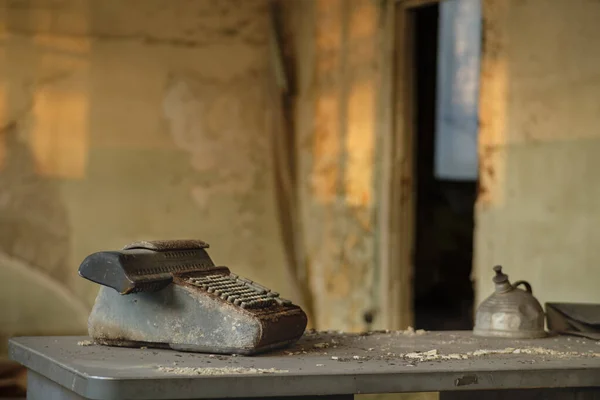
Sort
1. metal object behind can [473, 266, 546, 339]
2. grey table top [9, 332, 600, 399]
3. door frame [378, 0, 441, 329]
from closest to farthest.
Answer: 1. grey table top [9, 332, 600, 399]
2. metal object behind can [473, 266, 546, 339]
3. door frame [378, 0, 441, 329]

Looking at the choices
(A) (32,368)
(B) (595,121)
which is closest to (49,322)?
(A) (32,368)

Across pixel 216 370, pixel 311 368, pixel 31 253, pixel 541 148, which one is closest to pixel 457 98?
pixel 541 148

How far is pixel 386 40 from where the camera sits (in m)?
4.92

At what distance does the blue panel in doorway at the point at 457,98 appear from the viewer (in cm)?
736

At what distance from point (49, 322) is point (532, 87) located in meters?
2.86

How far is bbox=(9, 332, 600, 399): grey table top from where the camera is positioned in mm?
2094

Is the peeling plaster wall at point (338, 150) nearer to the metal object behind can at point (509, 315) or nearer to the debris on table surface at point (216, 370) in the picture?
the metal object behind can at point (509, 315)

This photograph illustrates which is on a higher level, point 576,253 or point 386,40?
point 386,40

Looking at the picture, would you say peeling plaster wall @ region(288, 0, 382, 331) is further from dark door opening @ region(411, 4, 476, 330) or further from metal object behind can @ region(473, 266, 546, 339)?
metal object behind can @ region(473, 266, 546, 339)

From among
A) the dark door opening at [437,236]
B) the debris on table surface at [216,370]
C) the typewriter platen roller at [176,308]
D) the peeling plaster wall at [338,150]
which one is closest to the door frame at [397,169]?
the peeling plaster wall at [338,150]

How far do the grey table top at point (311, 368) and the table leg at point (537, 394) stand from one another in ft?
0.20

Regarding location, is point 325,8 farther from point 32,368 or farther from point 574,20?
Answer: point 32,368

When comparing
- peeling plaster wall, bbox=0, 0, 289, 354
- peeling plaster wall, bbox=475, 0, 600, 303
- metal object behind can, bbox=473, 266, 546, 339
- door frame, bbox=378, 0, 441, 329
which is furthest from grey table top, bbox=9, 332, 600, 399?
peeling plaster wall, bbox=0, 0, 289, 354

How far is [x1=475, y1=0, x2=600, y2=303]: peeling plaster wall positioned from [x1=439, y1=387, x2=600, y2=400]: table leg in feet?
4.31
